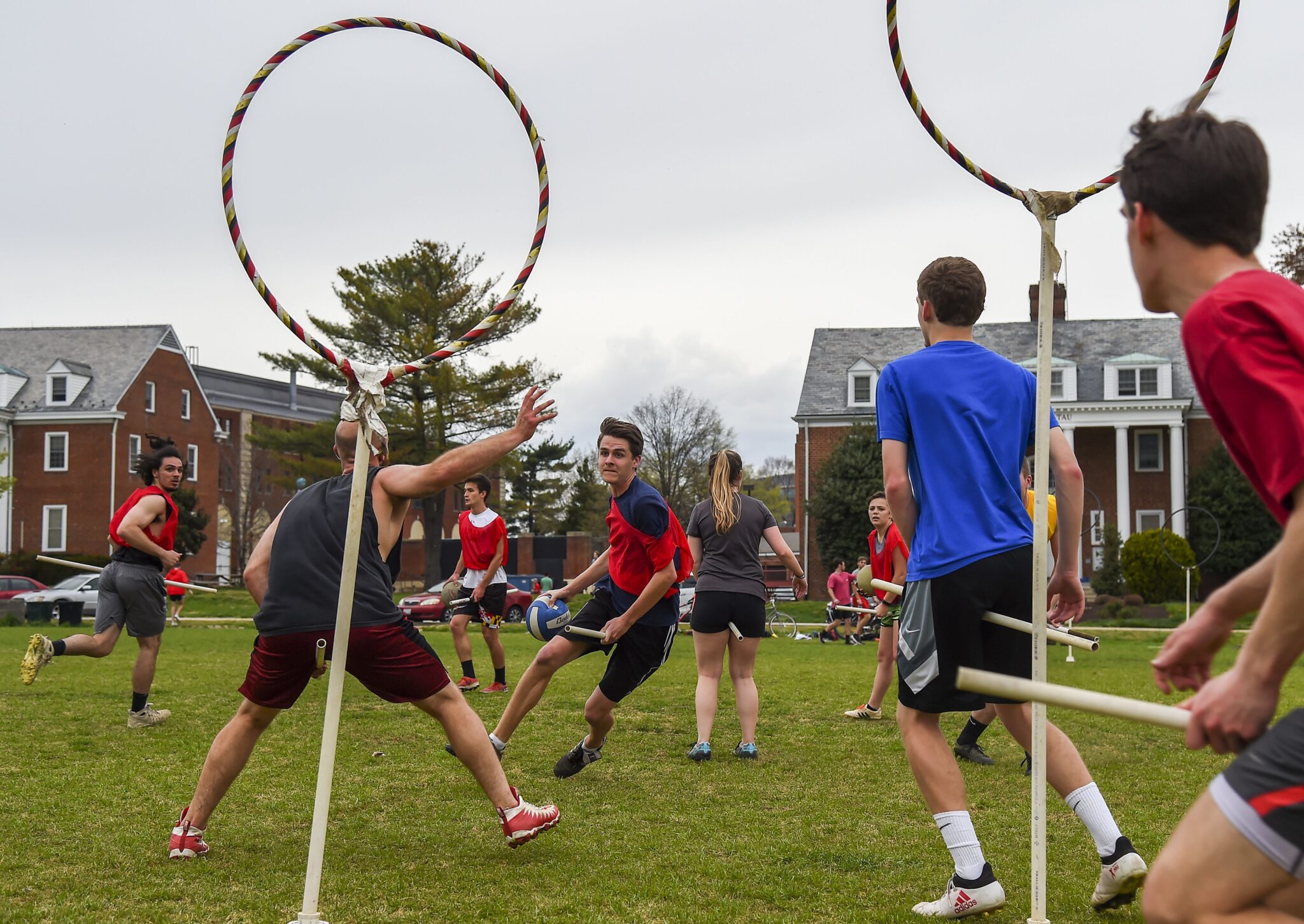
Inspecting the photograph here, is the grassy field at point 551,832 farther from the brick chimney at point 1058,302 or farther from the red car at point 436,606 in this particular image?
the brick chimney at point 1058,302

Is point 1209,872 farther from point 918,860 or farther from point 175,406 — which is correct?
point 175,406

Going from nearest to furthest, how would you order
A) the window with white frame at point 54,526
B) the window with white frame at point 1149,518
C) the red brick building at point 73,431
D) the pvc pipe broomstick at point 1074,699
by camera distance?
the pvc pipe broomstick at point 1074,699 < the window with white frame at point 1149,518 < the window with white frame at point 54,526 < the red brick building at point 73,431

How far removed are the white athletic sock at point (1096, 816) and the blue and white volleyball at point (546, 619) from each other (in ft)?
12.3

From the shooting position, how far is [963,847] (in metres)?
4.38

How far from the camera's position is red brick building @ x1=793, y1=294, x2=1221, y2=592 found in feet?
170

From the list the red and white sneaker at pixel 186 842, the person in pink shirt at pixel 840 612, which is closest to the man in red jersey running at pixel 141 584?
the red and white sneaker at pixel 186 842

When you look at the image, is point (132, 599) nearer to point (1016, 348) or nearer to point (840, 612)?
point (840, 612)

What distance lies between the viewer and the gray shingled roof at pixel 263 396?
74.3 meters

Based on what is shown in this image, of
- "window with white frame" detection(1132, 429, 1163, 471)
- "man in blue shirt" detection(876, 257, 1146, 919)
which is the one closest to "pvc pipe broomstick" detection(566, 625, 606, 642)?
"man in blue shirt" detection(876, 257, 1146, 919)

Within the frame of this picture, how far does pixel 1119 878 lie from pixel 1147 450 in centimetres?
5305

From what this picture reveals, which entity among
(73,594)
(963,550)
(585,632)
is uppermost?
(963,550)

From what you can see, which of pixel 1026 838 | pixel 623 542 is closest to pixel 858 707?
pixel 623 542

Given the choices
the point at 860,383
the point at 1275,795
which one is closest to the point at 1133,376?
the point at 860,383

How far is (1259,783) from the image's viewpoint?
2164 mm
